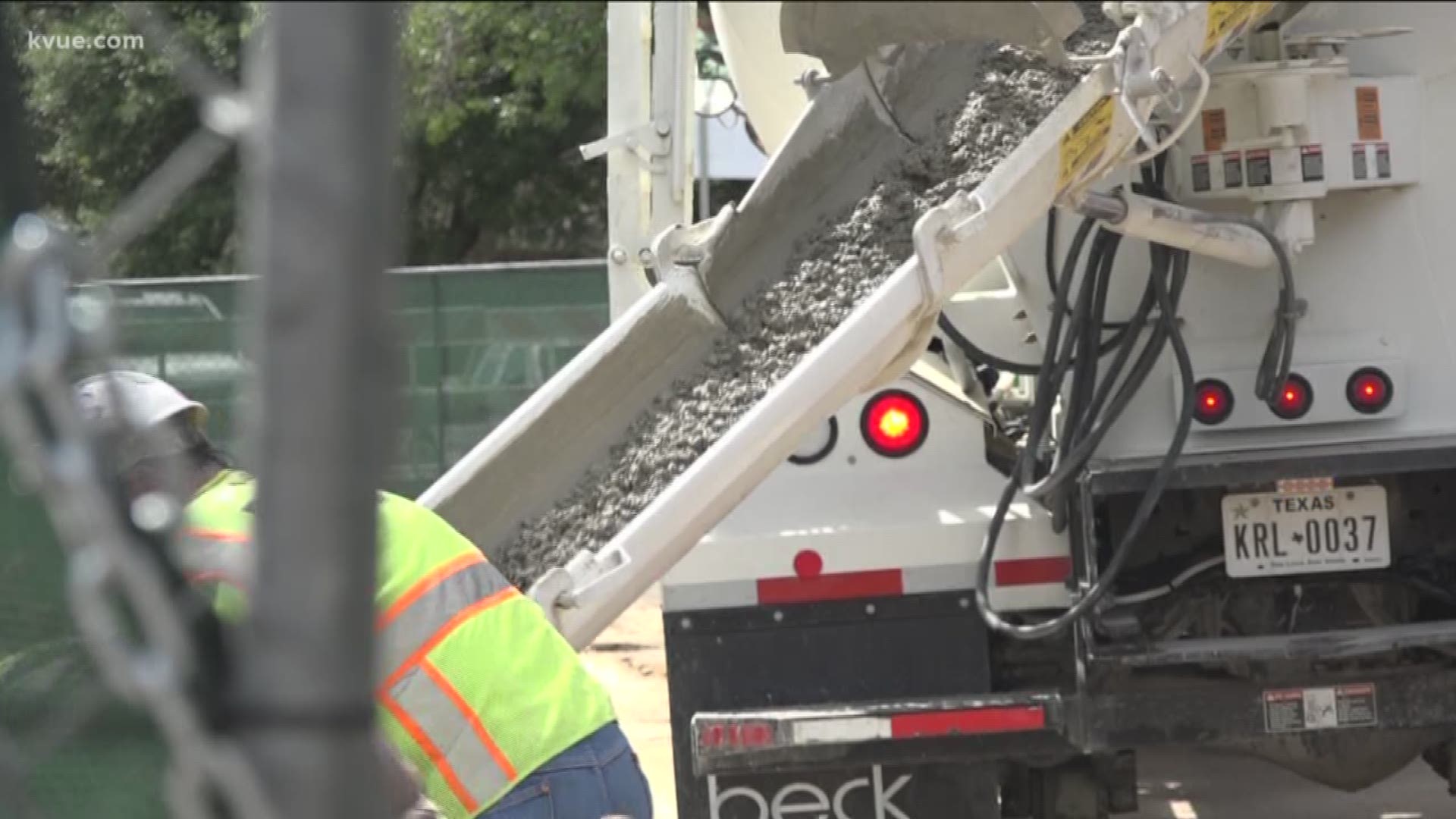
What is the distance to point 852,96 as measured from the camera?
14.2 ft

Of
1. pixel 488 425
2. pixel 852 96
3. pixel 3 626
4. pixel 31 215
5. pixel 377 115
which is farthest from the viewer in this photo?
pixel 488 425

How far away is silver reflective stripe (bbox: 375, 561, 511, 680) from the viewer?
2713 millimetres

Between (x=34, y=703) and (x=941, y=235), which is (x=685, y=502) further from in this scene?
(x=34, y=703)

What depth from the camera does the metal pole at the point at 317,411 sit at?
3.67 ft

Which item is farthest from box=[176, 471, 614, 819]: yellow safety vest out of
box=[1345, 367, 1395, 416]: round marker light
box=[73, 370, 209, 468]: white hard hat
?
box=[1345, 367, 1395, 416]: round marker light

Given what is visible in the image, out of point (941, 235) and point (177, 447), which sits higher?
point (941, 235)

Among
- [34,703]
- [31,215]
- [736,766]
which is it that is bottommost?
[736,766]

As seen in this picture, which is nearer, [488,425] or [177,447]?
[177,447]

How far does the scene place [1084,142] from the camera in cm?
393

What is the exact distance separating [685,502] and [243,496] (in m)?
1.49

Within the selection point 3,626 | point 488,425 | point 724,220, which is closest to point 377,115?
point 3,626

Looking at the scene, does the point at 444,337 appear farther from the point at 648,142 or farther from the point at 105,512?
the point at 105,512

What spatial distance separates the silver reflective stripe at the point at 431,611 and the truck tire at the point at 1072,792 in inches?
101

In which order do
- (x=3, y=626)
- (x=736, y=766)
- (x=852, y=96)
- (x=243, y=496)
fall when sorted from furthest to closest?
1. (x=736, y=766)
2. (x=852, y=96)
3. (x=243, y=496)
4. (x=3, y=626)
